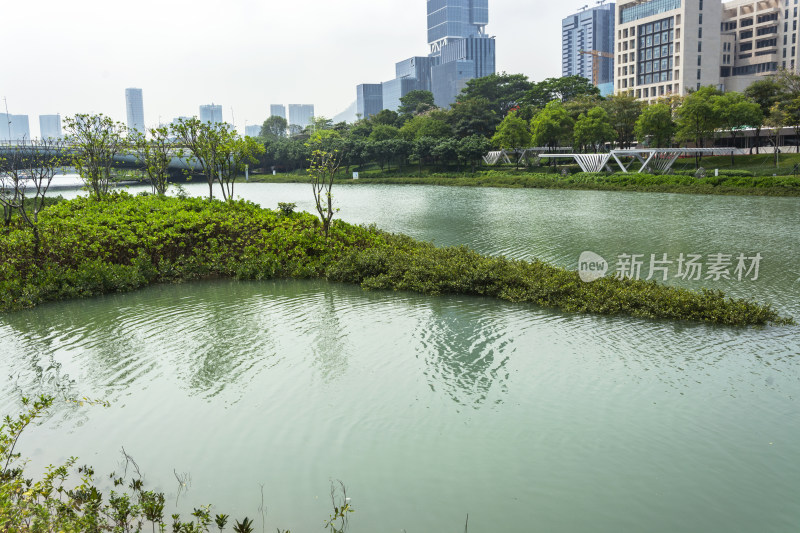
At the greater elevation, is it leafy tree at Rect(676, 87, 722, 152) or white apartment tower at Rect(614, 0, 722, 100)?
white apartment tower at Rect(614, 0, 722, 100)

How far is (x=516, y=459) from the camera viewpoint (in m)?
5.13

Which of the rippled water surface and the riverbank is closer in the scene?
the rippled water surface

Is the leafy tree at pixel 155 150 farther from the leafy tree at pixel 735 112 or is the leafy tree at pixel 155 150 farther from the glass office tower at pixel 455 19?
the glass office tower at pixel 455 19

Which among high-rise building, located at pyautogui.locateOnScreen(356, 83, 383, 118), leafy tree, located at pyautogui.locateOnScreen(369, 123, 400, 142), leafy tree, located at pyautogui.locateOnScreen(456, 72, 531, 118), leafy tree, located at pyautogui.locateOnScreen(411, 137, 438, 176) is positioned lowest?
leafy tree, located at pyautogui.locateOnScreen(411, 137, 438, 176)

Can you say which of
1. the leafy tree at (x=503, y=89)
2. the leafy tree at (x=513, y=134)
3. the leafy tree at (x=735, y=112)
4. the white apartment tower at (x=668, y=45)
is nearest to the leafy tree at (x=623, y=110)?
the leafy tree at (x=513, y=134)

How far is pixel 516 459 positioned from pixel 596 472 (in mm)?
639

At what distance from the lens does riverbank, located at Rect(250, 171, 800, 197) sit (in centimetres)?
2891

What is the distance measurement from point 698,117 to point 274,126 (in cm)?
6990

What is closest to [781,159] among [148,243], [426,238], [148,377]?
[426,238]

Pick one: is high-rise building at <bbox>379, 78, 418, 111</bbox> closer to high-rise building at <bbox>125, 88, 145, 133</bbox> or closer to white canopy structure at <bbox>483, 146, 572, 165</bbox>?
high-rise building at <bbox>125, 88, 145, 133</bbox>

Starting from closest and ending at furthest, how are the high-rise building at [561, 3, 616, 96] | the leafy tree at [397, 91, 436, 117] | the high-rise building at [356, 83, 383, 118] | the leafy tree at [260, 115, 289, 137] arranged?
1. the leafy tree at [397, 91, 436, 117]
2. the leafy tree at [260, 115, 289, 137]
3. the high-rise building at [561, 3, 616, 96]
4. the high-rise building at [356, 83, 383, 118]

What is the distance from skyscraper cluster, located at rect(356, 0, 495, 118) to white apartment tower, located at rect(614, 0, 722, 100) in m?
81.9

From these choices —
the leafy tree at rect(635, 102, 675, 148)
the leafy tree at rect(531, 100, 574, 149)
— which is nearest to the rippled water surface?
the leafy tree at rect(635, 102, 675, 148)

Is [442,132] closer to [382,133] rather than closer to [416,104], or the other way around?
[382,133]
